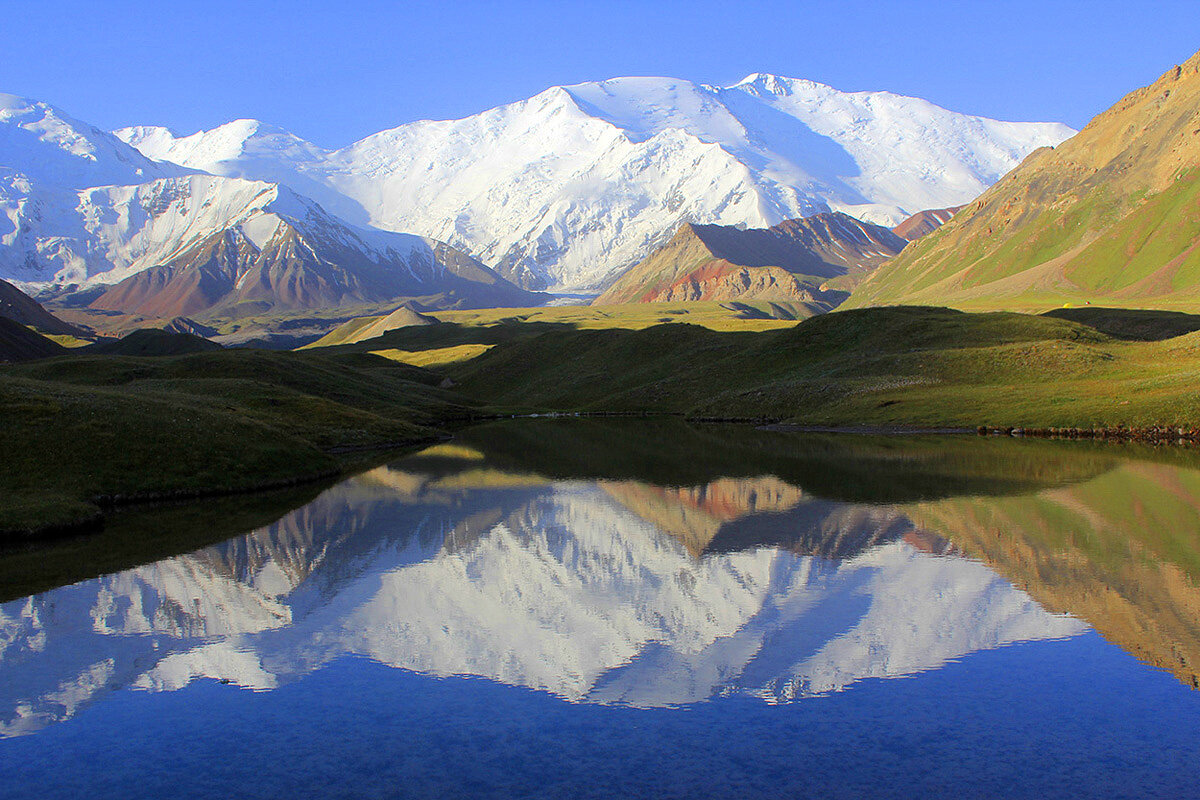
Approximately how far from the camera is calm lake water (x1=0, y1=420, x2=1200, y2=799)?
684 inches

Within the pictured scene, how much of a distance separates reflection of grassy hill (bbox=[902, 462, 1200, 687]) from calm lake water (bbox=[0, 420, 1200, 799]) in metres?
0.17

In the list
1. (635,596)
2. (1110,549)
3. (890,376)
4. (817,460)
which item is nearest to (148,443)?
(635,596)

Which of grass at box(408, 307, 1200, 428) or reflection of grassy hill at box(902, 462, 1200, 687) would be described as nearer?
reflection of grassy hill at box(902, 462, 1200, 687)

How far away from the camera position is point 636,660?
78.1 feet

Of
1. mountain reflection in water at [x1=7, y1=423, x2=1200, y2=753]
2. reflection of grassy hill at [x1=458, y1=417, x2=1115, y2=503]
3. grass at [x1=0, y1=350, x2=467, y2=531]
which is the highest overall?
grass at [x1=0, y1=350, x2=467, y2=531]

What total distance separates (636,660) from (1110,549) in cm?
2160

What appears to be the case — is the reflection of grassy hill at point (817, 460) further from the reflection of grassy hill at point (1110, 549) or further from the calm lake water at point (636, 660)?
the calm lake water at point (636, 660)

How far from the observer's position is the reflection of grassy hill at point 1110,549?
25.2 metres

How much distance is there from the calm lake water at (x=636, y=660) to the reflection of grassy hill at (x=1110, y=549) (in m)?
0.17

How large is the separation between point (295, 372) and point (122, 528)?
86416 mm

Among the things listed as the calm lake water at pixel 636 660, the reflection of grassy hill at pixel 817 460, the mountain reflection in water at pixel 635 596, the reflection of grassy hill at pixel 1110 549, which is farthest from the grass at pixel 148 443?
the reflection of grassy hill at pixel 1110 549

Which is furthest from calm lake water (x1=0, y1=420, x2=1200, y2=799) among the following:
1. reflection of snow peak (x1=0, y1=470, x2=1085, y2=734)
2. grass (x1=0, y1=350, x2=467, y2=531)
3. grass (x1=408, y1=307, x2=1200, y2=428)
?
grass (x1=408, y1=307, x2=1200, y2=428)

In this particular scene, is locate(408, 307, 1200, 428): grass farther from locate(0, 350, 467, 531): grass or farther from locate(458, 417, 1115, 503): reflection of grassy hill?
locate(0, 350, 467, 531): grass

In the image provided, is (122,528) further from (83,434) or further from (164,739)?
(164,739)
